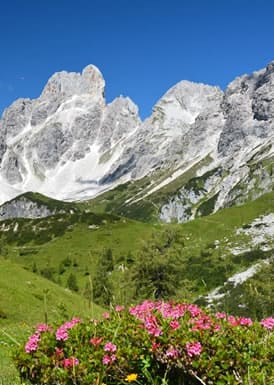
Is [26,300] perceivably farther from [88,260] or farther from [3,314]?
[88,260]

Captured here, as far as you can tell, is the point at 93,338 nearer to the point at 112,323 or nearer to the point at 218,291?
the point at 112,323

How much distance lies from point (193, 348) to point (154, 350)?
2.16 feet

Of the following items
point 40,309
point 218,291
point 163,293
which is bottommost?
point 218,291

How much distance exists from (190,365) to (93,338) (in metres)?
1.70

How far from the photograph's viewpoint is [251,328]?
7793mm

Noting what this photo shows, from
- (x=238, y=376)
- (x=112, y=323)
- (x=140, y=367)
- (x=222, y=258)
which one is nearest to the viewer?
(x=238, y=376)

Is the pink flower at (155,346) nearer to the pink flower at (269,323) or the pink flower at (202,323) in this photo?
the pink flower at (202,323)

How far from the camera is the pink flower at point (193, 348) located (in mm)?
6875

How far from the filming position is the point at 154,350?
7.23 meters

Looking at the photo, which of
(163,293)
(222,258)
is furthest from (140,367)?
(222,258)

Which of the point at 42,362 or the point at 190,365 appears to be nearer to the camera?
the point at 190,365

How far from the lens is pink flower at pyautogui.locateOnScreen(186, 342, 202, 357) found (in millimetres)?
6875

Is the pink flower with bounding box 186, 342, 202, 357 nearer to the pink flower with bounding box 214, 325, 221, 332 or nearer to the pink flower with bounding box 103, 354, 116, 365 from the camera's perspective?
the pink flower with bounding box 214, 325, 221, 332

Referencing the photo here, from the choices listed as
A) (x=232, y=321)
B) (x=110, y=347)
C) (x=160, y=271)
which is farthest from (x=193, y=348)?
(x=160, y=271)
